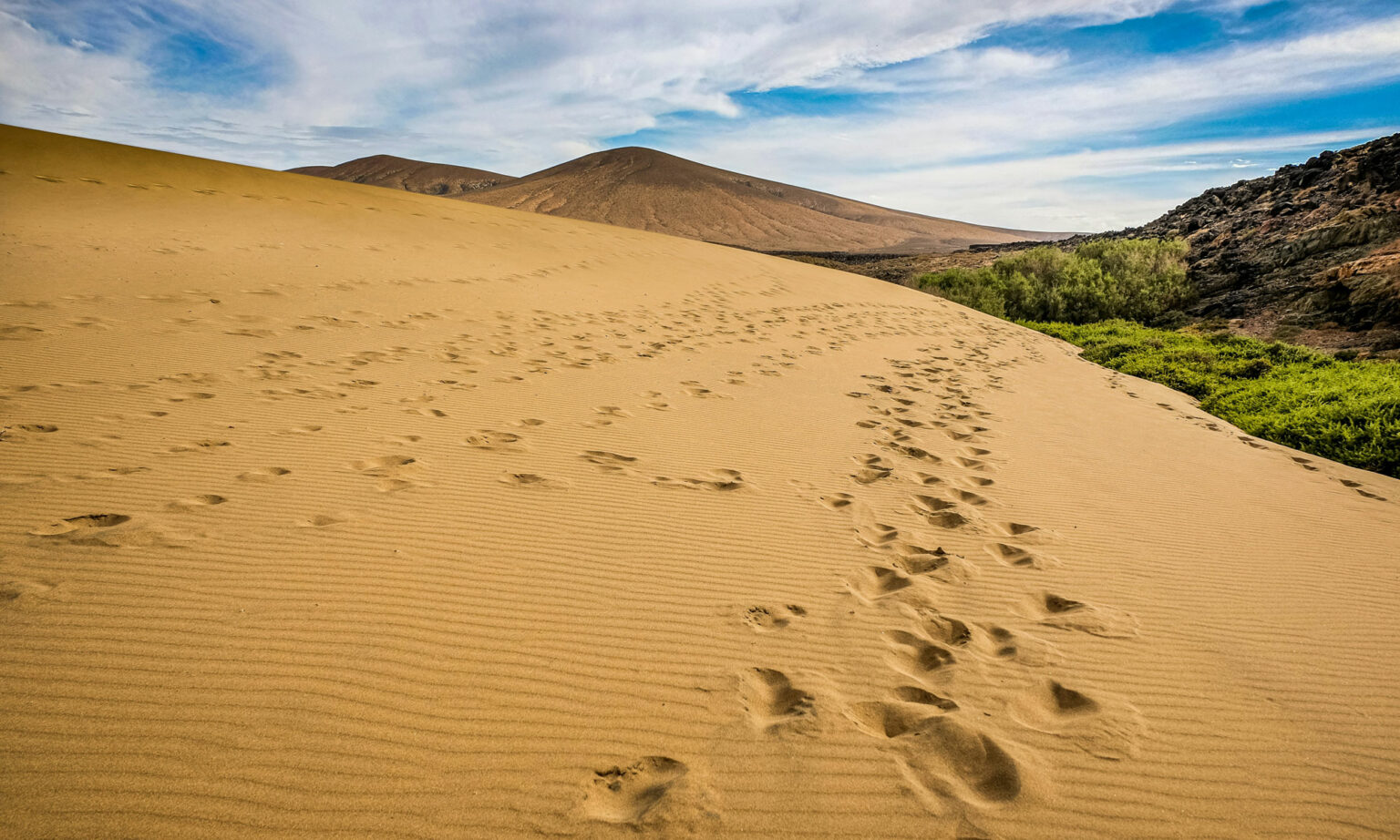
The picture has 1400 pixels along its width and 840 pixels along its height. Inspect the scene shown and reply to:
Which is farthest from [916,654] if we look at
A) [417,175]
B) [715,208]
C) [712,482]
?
[417,175]

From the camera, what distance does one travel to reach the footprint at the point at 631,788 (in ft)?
5.57

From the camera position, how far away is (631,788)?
1.78 m

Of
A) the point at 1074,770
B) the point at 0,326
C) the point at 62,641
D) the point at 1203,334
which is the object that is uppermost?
the point at 1203,334

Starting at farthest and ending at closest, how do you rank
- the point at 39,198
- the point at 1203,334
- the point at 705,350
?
the point at 1203,334, the point at 39,198, the point at 705,350

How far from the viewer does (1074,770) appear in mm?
1959

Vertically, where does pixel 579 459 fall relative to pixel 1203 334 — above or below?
below

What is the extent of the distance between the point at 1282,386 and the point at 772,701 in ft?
33.5

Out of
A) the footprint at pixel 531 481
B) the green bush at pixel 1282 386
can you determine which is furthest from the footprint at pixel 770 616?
the green bush at pixel 1282 386

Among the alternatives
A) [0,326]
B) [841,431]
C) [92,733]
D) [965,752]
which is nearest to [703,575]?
[965,752]

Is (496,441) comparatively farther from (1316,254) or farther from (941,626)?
(1316,254)

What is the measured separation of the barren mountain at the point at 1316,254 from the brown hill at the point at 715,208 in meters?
59.0

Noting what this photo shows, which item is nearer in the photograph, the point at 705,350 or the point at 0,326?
the point at 0,326

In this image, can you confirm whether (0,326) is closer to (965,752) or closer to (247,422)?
(247,422)

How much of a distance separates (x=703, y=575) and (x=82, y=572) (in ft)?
7.75
